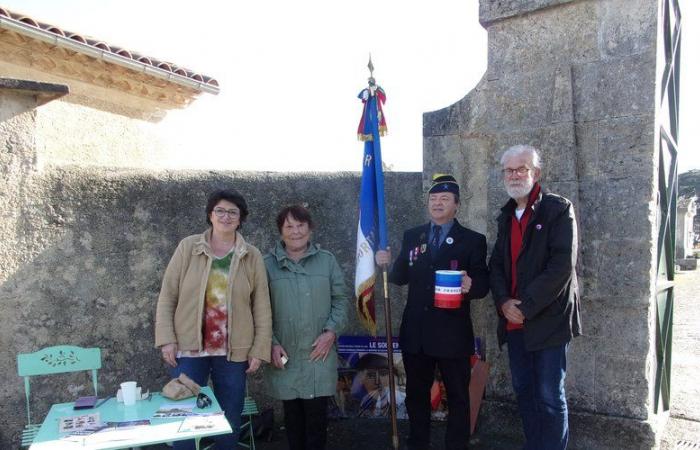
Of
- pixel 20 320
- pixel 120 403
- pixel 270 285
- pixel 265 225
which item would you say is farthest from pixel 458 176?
pixel 20 320

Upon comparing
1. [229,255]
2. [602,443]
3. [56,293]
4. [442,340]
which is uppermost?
[229,255]

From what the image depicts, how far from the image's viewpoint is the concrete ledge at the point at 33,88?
3.49 m

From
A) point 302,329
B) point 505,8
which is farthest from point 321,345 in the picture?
point 505,8

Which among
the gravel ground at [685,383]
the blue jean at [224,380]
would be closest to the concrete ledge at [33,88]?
the blue jean at [224,380]

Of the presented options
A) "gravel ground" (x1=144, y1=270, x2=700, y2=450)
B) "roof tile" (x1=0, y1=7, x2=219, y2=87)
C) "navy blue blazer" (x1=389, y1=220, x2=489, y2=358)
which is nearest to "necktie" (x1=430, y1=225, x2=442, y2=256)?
"navy blue blazer" (x1=389, y1=220, x2=489, y2=358)

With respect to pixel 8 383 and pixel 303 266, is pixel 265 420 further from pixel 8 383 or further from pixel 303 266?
pixel 8 383

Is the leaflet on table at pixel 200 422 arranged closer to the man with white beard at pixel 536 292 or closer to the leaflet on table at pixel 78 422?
the leaflet on table at pixel 78 422

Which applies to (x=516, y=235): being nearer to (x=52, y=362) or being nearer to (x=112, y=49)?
(x=52, y=362)

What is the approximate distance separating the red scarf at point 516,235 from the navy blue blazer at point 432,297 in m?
0.23

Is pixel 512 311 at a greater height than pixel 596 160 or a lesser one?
lesser

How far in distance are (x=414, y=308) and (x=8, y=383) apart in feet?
8.97

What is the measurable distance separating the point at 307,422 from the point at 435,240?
1.42 meters

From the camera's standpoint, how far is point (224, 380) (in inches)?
127

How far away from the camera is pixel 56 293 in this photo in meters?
3.75
